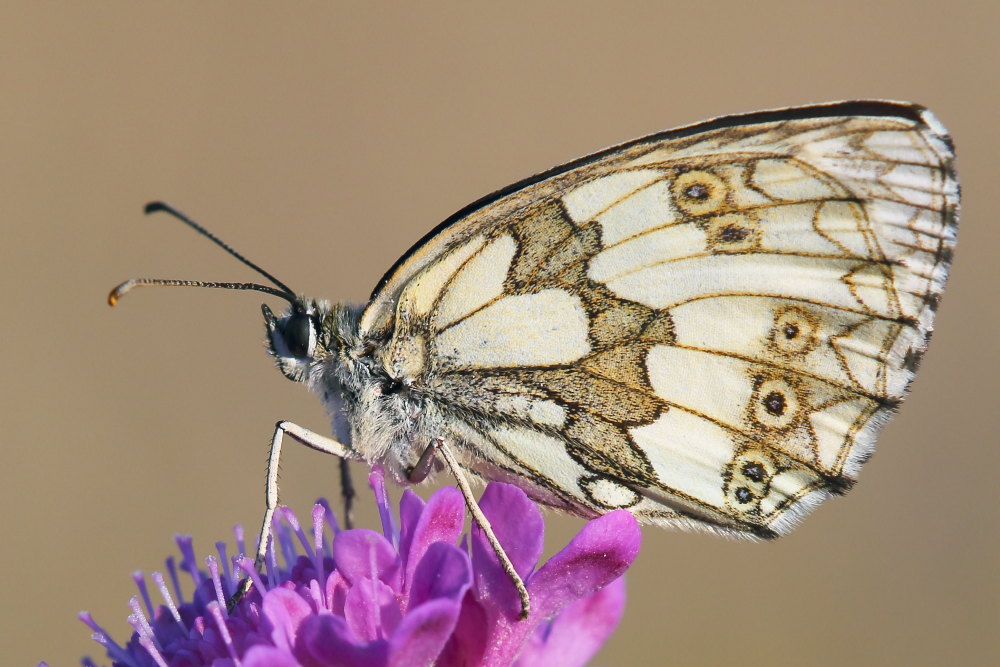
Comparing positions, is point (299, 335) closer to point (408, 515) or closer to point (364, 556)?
point (408, 515)

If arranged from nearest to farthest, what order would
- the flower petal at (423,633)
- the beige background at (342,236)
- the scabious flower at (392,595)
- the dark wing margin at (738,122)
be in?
1. the flower petal at (423,633)
2. the scabious flower at (392,595)
3. the dark wing margin at (738,122)
4. the beige background at (342,236)

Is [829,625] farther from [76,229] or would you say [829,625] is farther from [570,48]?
[76,229]

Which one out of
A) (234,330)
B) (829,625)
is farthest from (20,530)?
(829,625)

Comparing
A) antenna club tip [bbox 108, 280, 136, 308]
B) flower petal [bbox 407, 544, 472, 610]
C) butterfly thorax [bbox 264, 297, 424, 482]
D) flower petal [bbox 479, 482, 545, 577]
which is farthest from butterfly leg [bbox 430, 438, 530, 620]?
antenna club tip [bbox 108, 280, 136, 308]

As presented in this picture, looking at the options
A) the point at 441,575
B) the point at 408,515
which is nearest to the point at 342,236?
the point at 408,515

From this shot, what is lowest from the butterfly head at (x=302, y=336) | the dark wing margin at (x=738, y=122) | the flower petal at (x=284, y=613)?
the flower petal at (x=284, y=613)

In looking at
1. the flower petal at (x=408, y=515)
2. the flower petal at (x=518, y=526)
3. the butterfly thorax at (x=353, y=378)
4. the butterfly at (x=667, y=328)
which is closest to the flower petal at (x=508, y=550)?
the flower petal at (x=518, y=526)

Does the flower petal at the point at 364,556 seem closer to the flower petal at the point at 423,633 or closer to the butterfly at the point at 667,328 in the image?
the flower petal at the point at 423,633
